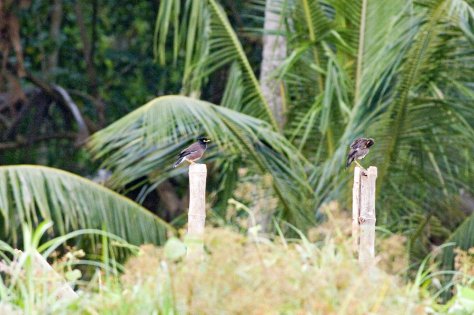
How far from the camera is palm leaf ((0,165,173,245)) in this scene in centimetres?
1038

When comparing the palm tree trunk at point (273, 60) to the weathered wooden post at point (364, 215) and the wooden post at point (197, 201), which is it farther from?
the wooden post at point (197, 201)

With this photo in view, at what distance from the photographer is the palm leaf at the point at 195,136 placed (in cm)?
1086

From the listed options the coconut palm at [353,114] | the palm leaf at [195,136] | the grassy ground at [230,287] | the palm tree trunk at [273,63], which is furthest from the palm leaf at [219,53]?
the grassy ground at [230,287]

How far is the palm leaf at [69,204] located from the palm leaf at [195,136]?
30 cm

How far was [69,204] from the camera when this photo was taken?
424 inches

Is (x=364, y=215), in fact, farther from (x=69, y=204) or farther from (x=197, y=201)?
(x=69, y=204)

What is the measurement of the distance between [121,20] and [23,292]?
538 inches

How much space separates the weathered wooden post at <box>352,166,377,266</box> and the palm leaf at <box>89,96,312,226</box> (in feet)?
13.1

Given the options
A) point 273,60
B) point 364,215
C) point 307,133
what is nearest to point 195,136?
point 307,133

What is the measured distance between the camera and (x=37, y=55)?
1808 cm

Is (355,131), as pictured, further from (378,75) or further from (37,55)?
(37,55)

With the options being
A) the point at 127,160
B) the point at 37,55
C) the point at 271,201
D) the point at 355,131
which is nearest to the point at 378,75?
the point at 355,131

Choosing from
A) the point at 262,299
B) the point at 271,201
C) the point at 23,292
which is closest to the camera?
the point at 262,299

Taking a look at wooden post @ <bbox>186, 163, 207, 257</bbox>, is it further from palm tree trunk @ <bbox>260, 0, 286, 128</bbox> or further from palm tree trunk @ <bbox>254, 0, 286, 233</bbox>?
palm tree trunk @ <bbox>260, 0, 286, 128</bbox>
